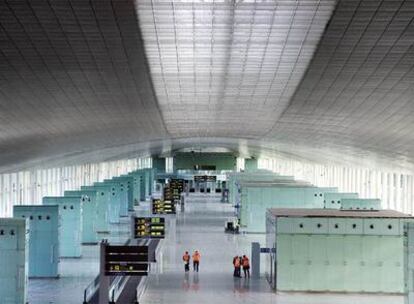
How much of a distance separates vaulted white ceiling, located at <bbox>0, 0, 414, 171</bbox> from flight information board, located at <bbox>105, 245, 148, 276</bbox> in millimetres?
4834

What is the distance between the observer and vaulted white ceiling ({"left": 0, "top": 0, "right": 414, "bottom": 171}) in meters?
19.4

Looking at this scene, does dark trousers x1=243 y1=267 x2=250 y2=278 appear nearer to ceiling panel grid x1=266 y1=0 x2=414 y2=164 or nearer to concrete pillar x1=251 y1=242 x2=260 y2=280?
concrete pillar x1=251 y1=242 x2=260 y2=280

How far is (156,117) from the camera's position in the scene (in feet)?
144

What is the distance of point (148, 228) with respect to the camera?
36406 millimetres

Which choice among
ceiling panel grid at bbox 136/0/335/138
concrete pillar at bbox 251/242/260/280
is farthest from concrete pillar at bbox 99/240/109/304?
concrete pillar at bbox 251/242/260/280

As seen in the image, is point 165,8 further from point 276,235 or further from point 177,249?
point 177,249

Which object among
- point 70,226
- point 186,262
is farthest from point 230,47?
point 70,226

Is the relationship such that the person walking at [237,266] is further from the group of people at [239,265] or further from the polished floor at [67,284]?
the polished floor at [67,284]

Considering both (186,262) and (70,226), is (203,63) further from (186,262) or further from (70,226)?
(70,226)

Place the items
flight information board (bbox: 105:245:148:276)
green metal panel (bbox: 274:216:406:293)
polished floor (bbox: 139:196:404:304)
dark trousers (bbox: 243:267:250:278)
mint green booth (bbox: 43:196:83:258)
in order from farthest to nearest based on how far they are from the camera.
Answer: mint green booth (bbox: 43:196:83:258), dark trousers (bbox: 243:267:250:278), green metal panel (bbox: 274:216:406:293), polished floor (bbox: 139:196:404:304), flight information board (bbox: 105:245:148:276)

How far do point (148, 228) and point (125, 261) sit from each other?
1030 centimetres

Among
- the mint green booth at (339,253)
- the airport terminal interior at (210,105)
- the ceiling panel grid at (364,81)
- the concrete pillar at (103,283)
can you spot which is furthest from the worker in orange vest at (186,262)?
the concrete pillar at (103,283)

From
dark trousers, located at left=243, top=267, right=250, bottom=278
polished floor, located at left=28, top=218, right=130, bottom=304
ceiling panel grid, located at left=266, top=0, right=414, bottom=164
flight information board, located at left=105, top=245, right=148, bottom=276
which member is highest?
ceiling panel grid, located at left=266, top=0, right=414, bottom=164

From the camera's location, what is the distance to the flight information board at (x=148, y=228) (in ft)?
119
